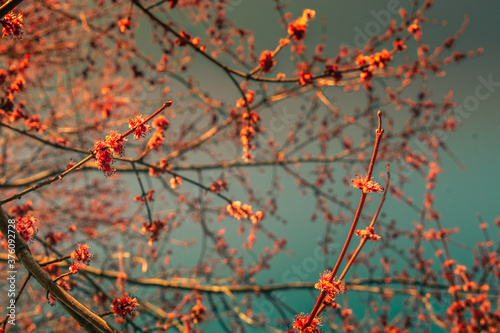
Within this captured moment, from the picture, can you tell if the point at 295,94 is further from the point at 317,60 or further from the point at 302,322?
the point at 302,322

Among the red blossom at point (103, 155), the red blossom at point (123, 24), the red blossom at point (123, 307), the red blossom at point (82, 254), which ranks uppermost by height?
the red blossom at point (123, 24)

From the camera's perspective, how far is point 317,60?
466 cm

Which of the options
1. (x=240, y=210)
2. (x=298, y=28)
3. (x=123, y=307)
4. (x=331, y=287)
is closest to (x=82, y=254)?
(x=123, y=307)

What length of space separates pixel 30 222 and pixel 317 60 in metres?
4.08

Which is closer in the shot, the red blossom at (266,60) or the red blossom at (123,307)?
the red blossom at (123,307)

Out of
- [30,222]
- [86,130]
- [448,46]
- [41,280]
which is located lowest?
[41,280]

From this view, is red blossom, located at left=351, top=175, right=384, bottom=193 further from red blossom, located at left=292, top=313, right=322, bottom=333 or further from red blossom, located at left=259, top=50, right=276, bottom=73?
red blossom, located at left=259, top=50, right=276, bottom=73

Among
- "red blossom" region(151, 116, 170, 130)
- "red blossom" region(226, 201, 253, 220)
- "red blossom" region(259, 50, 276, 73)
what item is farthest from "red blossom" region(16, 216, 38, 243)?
"red blossom" region(259, 50, 276, 73)

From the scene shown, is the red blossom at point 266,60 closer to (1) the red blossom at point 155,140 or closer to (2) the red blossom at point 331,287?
(1) the red blossom at point 155,140

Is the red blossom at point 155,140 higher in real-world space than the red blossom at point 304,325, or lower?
higher

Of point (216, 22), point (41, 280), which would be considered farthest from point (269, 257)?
point (41, 280)

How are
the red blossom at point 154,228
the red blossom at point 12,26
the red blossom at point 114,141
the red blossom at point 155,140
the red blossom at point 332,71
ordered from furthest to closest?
1. the red blossom at point 154,228
2. the red blossom at point 155,140
3. the red blossom at point 332,71
4. the red blossom at point 12,26
5. the red blossom at point 114,141

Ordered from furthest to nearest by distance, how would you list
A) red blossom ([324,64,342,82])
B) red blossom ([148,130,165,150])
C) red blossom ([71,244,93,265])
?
red blossom ([148,130,165,150])
red blossom ([324,64,342,82])
red blossom ([71,244,93,265])

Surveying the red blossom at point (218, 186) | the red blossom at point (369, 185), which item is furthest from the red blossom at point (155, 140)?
the red blossom at point (369, 185)
